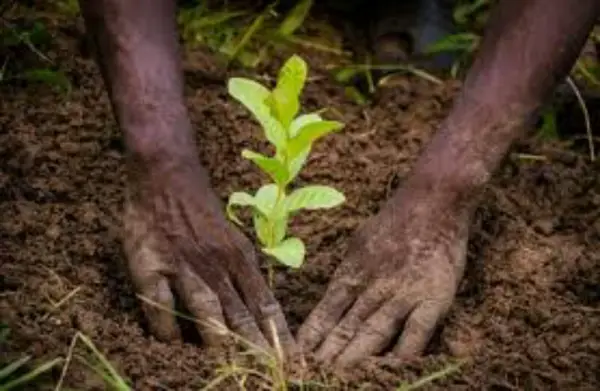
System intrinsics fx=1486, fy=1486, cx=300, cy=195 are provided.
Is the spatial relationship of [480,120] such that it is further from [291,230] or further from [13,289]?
[13,289]

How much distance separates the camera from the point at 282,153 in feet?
6.54

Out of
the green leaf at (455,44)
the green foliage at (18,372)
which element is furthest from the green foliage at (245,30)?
the green foliage at (18,372)

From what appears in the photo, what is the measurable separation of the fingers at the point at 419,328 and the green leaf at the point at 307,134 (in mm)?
268

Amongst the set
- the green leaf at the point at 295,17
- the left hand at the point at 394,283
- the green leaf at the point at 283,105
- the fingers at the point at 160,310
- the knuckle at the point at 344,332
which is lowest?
the fingers at the point at 160,310

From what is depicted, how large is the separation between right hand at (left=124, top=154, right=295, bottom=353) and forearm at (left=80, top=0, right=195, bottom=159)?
0.04m

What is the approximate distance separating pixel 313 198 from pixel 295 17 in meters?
1.06

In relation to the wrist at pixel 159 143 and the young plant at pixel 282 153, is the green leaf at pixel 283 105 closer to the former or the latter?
the young plant at pixel 282 153

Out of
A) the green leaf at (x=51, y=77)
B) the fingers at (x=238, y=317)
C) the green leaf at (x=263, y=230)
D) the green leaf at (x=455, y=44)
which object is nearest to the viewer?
the fingers at (x=238, y=317)

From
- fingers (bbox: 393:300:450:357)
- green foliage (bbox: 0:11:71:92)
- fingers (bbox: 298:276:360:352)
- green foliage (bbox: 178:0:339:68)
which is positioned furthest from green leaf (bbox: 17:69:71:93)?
fingers (bbox: 393:300:450:357)

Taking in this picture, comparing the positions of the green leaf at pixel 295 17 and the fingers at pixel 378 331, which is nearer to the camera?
the fingers at pixel 378 331

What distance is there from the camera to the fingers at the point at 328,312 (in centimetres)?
198

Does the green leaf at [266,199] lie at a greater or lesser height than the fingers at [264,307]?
greater

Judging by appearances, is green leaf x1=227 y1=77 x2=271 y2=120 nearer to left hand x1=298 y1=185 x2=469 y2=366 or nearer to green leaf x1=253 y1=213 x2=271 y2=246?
green leaf x1=253 y1=213 x2=271 y2=246

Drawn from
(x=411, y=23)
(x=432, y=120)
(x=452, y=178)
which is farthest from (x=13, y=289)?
(x=411, y=23)
